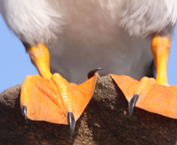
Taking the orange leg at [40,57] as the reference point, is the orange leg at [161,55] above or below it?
below

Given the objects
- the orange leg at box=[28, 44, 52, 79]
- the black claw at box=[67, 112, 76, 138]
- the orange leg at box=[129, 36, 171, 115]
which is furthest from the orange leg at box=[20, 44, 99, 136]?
the orange leg at box=[129, 36, 171, 115]

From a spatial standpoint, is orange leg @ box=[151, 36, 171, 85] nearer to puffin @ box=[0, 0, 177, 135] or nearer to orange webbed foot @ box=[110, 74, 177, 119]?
puffin @ box=[0, 0, 177, 135]

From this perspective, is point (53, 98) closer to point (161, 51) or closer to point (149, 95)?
point (149, 95)

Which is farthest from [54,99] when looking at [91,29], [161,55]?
[91,29]

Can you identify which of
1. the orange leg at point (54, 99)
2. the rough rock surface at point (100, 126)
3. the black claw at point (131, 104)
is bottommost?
the rough rock surface at point (100, 126)

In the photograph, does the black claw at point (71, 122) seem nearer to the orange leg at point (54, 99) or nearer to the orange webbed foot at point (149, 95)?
the orange leg at point (54, 99)

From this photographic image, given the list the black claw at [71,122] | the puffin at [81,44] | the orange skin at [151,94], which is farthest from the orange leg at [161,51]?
the black claw at [71,122]

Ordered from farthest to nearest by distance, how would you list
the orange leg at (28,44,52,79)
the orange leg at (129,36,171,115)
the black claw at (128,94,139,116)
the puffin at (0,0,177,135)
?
the orange leg at (28,44,52,79) < the orange leg at (129,36,171,115) < the puffin at (0,0,177,135) < the black claw at (128,94,139,116)
